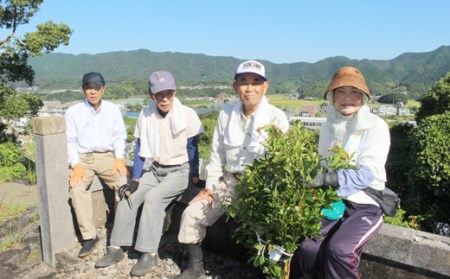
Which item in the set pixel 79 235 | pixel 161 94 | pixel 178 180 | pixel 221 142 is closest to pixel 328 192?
pixel 221 142

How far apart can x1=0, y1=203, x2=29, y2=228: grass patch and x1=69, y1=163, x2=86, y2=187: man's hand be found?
5.63ft

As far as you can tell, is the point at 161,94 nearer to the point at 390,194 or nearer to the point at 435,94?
the point at 390,194

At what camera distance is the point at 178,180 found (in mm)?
3615

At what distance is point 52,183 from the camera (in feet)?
11.2

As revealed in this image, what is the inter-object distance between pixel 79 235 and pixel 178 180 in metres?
1.48

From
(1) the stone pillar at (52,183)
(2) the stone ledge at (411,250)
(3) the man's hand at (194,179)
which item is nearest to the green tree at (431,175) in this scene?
(2) the stone ledge at (411,250)

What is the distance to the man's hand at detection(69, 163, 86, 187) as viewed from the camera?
3.64m

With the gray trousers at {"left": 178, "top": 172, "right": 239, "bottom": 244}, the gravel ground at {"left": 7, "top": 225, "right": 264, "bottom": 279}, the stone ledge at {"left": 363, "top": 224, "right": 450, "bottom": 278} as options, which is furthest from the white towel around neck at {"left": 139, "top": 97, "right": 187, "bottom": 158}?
the stone ledge at {"left": 363, "top": 224, "right": 450, "bottom": 278}

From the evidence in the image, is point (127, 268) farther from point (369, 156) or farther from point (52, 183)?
point (369, 156)

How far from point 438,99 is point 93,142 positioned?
13.7 m

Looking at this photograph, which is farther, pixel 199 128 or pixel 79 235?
pixel 79 235

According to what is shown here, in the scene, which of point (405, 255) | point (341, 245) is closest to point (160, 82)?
point (341, 245)

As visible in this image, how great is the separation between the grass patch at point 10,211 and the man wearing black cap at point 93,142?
160cm

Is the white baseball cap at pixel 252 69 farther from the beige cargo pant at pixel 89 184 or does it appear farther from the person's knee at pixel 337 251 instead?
the beige cargo pant at pixel 89 184
